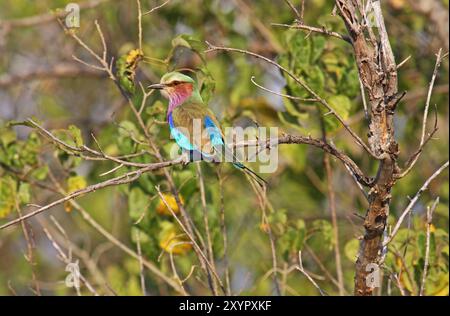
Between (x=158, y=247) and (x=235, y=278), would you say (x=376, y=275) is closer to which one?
(x=158, y=247)

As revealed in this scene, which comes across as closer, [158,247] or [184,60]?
[158,247]

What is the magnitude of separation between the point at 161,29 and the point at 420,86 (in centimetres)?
184

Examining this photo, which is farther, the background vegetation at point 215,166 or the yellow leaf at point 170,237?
the yellow leaf at point 170,237

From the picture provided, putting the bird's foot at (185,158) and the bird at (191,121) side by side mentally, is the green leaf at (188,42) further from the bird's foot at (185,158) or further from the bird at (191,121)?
the bird's foot at (185,158)

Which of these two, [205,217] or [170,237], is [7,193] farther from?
[205,217]

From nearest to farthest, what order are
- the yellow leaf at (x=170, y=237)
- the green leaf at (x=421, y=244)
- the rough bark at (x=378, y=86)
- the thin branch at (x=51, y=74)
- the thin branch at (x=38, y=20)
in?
the rough bark at (x=378, y=86)
the green leaf at (x=421, y=244)
the yellow leaf at (x=170, y=237)
the thin branch at (x=38, y=20)
the thin branch at (x=51, y=74)

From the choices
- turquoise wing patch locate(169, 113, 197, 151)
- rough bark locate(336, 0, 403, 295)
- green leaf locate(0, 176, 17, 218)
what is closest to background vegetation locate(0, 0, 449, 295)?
green leaf locate(0, 176, 17, 218)

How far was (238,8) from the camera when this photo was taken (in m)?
5.61

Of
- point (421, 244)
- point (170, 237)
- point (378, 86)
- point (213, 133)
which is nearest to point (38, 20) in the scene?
point (170, 237)

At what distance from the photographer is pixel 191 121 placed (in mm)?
3555

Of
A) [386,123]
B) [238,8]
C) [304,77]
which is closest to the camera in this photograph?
[386,123]

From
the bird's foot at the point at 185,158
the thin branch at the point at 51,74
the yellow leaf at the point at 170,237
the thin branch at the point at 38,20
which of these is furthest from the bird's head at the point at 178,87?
the thin branch at the point at 51,74

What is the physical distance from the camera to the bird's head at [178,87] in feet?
11.7
